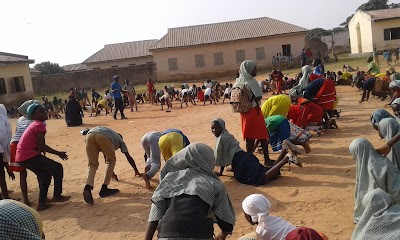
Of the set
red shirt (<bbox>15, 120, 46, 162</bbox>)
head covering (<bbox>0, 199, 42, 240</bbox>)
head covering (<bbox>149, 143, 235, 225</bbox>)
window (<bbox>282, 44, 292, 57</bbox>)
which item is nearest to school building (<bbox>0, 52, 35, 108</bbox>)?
window (<bbox>282, 44, 292, 57</bbox>)

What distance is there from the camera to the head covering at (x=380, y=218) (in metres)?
3.33

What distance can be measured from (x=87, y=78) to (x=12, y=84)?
6438mm

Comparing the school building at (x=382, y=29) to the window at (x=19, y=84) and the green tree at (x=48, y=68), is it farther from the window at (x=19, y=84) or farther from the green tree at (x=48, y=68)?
the green tree at (x=48, y=68)

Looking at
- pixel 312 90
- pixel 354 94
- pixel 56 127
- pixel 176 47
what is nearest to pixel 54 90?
pixel 176 47

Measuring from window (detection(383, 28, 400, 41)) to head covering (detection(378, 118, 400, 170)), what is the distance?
3070 cm

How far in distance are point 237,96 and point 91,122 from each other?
1092 centimetres

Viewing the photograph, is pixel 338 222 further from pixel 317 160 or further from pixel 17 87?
pixel 17 87

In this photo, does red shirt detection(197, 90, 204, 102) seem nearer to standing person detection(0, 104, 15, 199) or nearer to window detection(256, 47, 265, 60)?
standing person detection(0, 104, 15, 199)

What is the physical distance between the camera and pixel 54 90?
3275 cm

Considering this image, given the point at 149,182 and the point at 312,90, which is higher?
the point at 312,90

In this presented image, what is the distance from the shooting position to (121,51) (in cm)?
4312

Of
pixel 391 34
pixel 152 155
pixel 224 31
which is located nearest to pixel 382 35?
pixel 391 34

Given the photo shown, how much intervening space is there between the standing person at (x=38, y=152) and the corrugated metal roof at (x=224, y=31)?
27.1m

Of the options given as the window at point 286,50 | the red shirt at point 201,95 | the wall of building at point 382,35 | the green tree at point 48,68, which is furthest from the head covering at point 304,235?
the green tree at point 48,68
